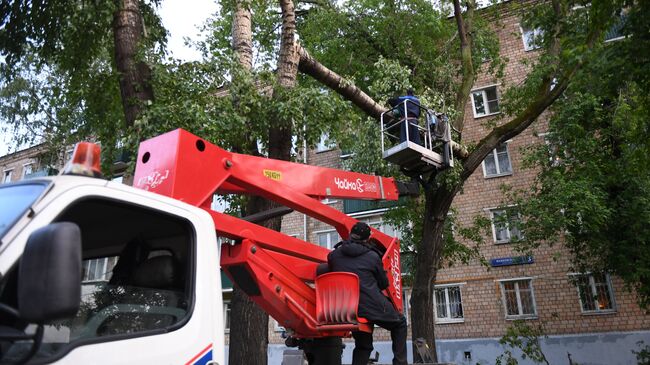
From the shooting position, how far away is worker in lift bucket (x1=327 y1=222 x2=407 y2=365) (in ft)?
14.0

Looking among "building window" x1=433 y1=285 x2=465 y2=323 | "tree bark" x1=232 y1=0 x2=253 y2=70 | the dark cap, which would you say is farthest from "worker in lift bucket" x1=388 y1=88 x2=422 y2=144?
"building window" x1=433 y1=285 x2=465 y2=323

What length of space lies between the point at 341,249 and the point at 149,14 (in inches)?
278

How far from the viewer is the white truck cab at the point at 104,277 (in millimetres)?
1819

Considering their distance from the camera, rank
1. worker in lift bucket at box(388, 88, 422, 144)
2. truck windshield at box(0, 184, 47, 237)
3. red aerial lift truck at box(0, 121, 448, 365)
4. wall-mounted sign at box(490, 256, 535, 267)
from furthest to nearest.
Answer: wall-mounted sign at box(490, 256, 535, 267) < worker in lift bucket at box(388, 88, 422, 144) < truck windshield at box(0, 184, 47, 237) < red aerial lift truck at box(0, 121, 448, 365)

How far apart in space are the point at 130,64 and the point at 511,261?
16410 mm

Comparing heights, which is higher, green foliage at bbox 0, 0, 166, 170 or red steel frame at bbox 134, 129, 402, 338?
green foliage at bbox 0, 0, 166, 170

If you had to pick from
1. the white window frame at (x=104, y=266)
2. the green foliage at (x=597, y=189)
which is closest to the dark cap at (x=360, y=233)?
the white window frame at (x=104, y=266)

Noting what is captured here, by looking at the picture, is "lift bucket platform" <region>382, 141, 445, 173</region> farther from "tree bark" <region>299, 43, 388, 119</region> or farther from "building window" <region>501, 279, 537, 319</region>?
"building window" <region>501, 279, 537, 319</region>

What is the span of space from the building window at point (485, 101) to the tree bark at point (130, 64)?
17.4m

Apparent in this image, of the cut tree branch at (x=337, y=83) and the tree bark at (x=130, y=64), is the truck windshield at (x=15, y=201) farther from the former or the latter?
the cut tree branch at (x=337, y=83)

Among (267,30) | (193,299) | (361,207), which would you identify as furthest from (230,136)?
(361,207)

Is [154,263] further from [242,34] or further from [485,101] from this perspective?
[485,101]

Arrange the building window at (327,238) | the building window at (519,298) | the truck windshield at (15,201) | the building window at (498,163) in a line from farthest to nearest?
1. the building window at (327,238)
2. the building window at (498,163)
3. the building window at (519,298)
4. the truck windshield at (15,201)

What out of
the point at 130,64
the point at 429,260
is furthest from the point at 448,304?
the point at 130,64
